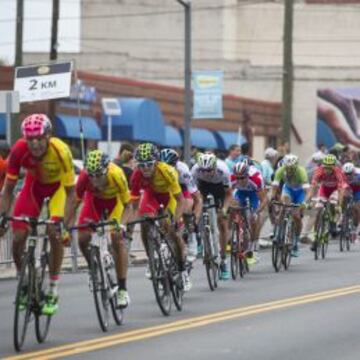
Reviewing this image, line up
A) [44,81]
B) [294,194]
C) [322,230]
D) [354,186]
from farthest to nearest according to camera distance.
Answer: [354,186] → [44,81] → [322,230] → [294,194]

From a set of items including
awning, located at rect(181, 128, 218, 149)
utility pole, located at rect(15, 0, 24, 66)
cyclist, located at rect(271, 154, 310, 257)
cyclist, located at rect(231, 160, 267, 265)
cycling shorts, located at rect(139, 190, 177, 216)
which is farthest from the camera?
awning, located at rect(181, 128, 218, 149)

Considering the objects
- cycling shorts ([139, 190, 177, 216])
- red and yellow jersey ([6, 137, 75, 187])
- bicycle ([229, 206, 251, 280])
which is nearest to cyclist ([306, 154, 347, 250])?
bicycle ([229, 206, 251, 280])

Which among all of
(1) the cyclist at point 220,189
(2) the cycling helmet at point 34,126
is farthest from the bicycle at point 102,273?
(1) the cyclist at point 220,189

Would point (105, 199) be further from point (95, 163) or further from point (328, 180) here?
point (328, 180)

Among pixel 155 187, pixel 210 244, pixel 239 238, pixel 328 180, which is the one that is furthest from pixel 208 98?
pixel 155 187

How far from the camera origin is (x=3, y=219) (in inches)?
477

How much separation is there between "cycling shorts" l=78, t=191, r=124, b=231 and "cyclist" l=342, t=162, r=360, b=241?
12.9m

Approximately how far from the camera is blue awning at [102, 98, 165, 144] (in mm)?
49312

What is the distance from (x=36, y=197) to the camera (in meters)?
12.9

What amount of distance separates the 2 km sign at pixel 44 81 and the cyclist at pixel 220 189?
5011 mm

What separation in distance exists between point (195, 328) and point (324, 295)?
143 inches

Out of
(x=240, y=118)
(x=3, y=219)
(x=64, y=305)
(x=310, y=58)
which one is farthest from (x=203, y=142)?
(x=3, y=219)

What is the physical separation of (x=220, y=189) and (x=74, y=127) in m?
28.4

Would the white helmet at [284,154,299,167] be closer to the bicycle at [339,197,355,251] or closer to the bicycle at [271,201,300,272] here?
the bicycle at [271,201,300,272]
